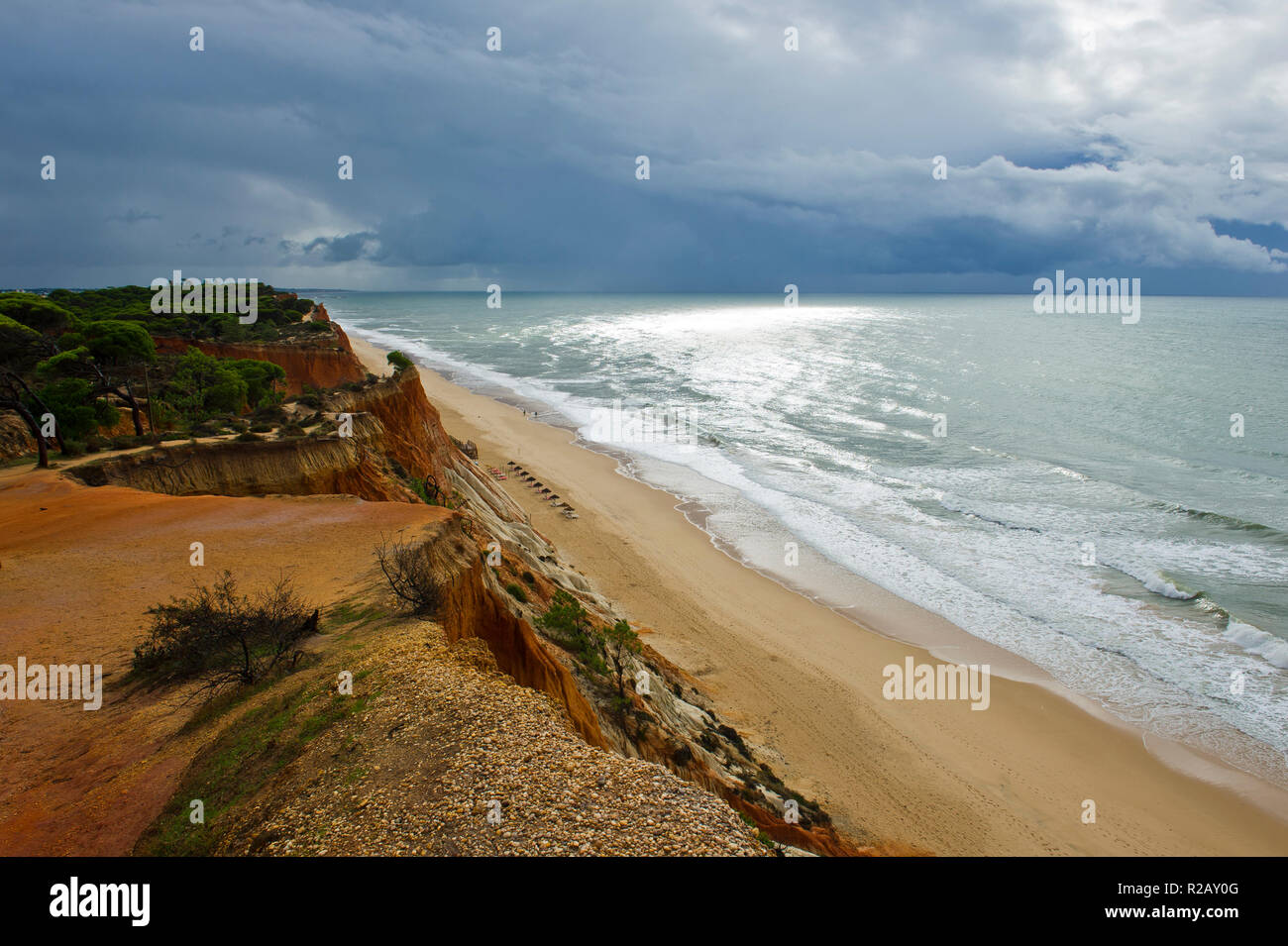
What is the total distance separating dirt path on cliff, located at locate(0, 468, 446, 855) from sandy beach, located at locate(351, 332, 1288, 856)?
11868mm

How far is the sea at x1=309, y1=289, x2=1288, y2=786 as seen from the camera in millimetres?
23062

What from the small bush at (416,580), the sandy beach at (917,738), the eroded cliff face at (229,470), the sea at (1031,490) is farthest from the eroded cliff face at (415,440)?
the sea at (1031,490)

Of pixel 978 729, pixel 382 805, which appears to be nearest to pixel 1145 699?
pixel 978 729

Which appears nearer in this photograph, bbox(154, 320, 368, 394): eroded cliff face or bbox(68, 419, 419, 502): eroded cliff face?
bbox(68, 419, 419, 502): eroded cliff face

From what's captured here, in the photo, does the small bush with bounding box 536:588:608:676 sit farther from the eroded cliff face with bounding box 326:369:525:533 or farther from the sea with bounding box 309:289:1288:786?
the sea with bounding box 309:289:1288:786

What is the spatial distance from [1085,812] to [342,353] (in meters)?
52.4

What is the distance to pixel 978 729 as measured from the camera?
64.7 feet

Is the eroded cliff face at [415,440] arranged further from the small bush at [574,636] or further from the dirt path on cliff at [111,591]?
the small bush at [574,636]

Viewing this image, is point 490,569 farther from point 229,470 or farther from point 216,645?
point 229,470

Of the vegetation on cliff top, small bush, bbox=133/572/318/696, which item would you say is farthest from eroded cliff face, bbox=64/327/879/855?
the vegetation on cliff top

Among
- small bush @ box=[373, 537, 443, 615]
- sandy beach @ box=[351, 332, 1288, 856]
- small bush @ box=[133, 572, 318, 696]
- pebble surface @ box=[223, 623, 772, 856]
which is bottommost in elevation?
sandy beach @ box=[351, 332, 1288, 856]

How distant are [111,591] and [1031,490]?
144 feet

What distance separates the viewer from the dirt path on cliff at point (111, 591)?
26.7ft

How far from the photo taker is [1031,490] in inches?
1580
